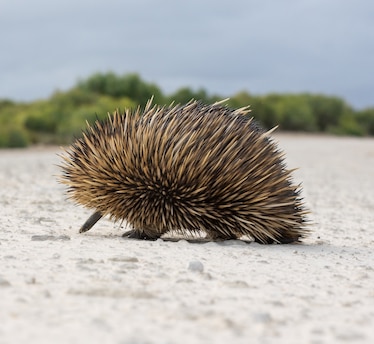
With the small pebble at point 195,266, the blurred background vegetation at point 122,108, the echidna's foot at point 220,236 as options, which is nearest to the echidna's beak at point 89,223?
the echidna's foot at point 220,236

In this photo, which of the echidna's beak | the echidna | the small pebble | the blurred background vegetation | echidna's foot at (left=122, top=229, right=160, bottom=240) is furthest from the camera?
the blurred background vegetation

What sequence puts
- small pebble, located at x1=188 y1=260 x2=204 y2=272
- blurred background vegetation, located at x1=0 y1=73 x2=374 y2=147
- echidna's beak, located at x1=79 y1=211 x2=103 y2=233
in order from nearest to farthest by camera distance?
small pebble, located at x1=188 y1=260 x2=204 y2=272 → echidna's beak, located at x1=79 y1=211 x2=103 y2=233 → blurred background vegetation, located at x1=0 y1=73 x2=374 y2=147

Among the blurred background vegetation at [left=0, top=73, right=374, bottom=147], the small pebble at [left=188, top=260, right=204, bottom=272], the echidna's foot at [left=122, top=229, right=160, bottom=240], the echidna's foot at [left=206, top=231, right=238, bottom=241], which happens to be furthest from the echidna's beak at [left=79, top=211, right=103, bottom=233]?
the blurred background vegetation at [left=0, top=73, right=374, bottom=147]

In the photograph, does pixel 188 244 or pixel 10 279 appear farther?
pixel 188 244

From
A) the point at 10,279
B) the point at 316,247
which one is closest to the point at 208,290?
the point at 10,279

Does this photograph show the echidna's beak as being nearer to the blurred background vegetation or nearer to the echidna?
the echidna

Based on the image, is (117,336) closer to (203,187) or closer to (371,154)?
(203,187)
